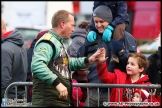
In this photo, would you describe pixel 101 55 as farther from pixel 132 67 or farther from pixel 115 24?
pixel 115 24

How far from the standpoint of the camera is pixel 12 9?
86.6 ft

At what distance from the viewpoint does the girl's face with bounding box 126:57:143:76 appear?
23.7 ft

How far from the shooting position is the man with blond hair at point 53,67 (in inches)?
242

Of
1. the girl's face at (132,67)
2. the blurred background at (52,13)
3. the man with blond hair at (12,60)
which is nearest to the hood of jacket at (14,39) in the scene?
the man with blond hair at (12,60)

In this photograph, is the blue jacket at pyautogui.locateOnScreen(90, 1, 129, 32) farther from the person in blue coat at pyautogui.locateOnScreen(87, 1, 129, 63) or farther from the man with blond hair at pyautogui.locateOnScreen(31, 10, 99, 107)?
the man with blond hair at pyautogui.locateOnScreen(31, 10, 99, 107)

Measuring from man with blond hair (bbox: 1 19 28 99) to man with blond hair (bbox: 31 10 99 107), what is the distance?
1.17 metres

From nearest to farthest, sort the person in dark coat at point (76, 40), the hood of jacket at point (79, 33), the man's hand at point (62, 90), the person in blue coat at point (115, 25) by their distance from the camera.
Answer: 1. the man's hand at point (62, 90)
2. the person in blue coat at point (115, 25)
3. the person in dark coat at point (76, 40)
4. the hood of jacket at point (79, 33)

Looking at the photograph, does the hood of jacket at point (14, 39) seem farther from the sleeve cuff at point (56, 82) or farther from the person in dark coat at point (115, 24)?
the sleeve cuff at point (56, 82)

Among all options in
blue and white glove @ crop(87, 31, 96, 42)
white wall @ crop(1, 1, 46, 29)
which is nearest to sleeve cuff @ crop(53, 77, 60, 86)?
blue and white glove @ crop(87, 31, 96, 42)

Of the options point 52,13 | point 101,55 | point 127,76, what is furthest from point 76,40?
point 52,13

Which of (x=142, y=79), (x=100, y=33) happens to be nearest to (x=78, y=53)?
(x=100, y=33)

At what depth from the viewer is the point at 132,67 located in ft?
23.7

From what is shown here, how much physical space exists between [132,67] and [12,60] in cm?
160

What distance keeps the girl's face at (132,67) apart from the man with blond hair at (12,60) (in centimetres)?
148
